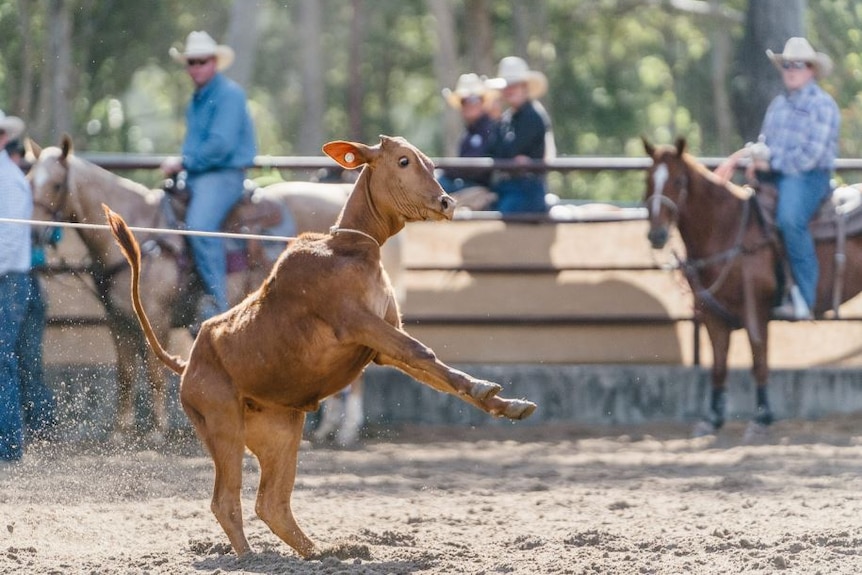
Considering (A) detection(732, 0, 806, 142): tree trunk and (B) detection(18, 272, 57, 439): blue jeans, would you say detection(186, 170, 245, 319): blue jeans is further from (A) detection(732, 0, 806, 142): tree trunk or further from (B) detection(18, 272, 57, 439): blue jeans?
(A) detection(732, 0, 806, 142): tree trunk

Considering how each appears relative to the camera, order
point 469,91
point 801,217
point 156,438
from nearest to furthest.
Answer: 1. point 156,438
2. point 801,217
3. point 469,91

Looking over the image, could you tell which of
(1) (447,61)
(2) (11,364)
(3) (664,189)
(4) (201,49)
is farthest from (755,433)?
(1) (447,61)

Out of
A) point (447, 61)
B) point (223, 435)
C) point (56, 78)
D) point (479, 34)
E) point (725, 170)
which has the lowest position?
point (223, 435)

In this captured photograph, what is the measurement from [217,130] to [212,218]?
566mm

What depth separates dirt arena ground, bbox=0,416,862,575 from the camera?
18.7ft

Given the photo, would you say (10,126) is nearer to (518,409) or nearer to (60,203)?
(60,203)

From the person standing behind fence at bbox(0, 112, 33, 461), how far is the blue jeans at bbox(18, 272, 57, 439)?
0.63 feet

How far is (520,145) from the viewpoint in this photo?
11.3m

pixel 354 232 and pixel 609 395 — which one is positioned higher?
pixel 354 232

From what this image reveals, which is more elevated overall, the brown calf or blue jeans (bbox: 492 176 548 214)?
blue jeans (bbox: 492 176 548 214)

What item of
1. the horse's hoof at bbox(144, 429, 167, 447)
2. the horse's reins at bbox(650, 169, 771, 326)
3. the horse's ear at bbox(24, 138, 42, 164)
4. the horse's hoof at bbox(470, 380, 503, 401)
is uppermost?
the horse's ear at bbox(24, 138, 42, 164)

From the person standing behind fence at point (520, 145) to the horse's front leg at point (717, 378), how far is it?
1590 mm

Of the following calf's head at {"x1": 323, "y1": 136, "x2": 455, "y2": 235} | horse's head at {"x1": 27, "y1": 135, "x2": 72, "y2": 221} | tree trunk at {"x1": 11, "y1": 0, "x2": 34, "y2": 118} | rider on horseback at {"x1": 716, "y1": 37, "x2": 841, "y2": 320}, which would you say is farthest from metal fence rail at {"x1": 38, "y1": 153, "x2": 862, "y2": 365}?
tree trunk at {"x1": 11, "y1": 0, "x2": 34, "y2": 118}

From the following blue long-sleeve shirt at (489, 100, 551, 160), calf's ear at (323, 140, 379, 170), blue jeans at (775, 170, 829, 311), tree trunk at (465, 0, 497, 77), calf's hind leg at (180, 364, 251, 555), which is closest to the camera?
calf's ear at (323, 140, 379, 170)
